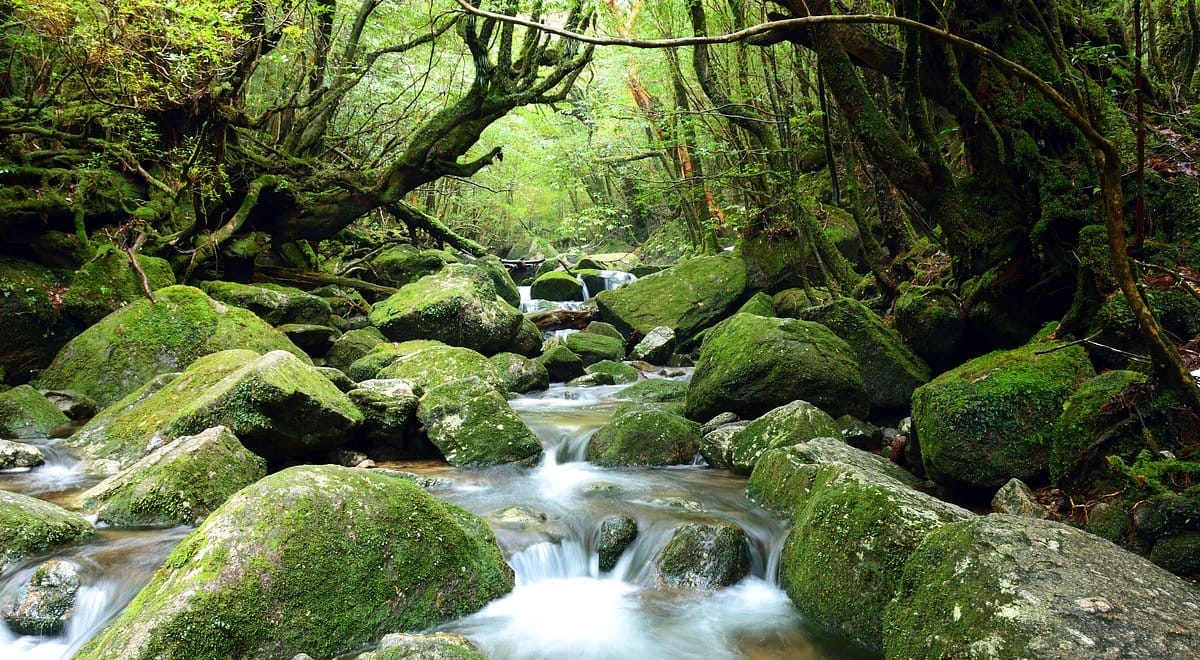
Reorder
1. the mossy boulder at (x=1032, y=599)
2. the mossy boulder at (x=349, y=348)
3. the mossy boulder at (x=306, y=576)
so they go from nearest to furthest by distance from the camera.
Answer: the mossy boulder at (x=1032, y=599) < the mossy boulder at (x=306, y=576) < the mossy boulder at (x=349, y=348)

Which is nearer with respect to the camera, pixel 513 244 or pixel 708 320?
pixel 708 320

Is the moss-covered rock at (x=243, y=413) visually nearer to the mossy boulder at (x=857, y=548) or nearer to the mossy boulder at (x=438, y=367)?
the mossy boulder at (x=438, y=367)

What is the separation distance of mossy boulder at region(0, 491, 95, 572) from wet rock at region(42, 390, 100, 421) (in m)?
3.61

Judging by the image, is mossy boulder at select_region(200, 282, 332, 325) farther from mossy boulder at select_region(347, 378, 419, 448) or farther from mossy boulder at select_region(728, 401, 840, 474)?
mossy boulder at select_region(728, 401, 840, 474)

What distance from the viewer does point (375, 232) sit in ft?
65.8

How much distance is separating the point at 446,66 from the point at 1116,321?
15537 millimetres

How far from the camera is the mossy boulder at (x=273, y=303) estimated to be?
1040cm

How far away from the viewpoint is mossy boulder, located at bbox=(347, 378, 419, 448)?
6.62 m

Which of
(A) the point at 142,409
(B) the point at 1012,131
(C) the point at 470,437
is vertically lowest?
(C) the point at 470,437

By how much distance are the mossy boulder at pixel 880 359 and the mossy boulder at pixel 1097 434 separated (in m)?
2.99

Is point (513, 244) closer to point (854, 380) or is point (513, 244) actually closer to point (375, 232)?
point (375, 232)

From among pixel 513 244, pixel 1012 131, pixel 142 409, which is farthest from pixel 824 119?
pixel 513 244

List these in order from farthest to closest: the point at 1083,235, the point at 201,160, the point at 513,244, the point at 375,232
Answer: the point at 513,244 → the point at 375,232 → the point at 201,160 → the point at 1083,235

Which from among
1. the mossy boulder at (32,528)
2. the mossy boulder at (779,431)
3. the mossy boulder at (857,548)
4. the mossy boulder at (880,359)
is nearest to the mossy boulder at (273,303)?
the mossy boulder at (32,528)
